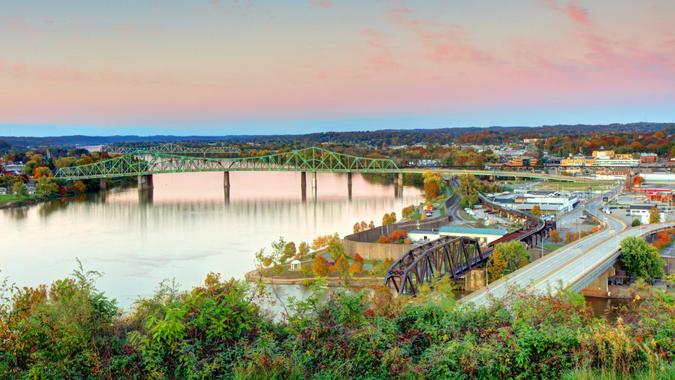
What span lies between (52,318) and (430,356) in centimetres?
183

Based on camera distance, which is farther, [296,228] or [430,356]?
[296,228]

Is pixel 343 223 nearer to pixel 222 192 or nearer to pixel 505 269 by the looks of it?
pixel 505 269

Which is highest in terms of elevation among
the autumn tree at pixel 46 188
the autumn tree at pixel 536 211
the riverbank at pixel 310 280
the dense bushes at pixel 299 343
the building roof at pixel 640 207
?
the dense bushes at pixel 299 343

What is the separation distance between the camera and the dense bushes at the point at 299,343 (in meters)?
3.00

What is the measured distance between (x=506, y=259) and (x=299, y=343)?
726 centimetres

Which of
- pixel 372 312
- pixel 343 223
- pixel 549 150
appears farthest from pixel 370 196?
pixel 549 150

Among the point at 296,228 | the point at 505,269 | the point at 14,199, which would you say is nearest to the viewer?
the point at 505,269

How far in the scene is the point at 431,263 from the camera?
9.59 m

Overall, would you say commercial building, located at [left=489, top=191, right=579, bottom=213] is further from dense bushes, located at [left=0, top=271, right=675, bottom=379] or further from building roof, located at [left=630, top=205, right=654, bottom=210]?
dense bushes, located at [left=0, top=271, right=675, bottom=379]

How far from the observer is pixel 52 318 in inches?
123

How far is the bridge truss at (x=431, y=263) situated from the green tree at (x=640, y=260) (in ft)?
6.96

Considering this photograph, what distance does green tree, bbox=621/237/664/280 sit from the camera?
9914 mm

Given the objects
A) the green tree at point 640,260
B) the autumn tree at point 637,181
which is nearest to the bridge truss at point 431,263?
the green tree at point 640,260

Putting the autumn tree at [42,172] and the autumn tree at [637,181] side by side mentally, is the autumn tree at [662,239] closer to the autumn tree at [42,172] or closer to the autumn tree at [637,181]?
the autumn tree at [637,181]
